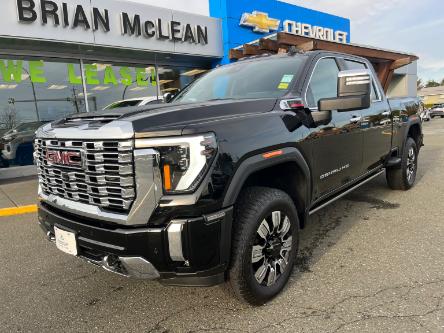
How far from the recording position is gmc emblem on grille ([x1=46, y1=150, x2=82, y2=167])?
247 cm

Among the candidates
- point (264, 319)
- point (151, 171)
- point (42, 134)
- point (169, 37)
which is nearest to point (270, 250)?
point (264, 319)

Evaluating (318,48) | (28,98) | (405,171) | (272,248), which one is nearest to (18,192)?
(28,98)

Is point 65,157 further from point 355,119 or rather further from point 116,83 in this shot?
point 116,83

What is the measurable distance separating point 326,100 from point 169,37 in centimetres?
895

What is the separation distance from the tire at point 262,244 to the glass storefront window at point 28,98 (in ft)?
28.6

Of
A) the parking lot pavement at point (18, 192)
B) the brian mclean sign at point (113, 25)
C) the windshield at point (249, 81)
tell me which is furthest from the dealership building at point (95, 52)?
the windshield at point (249, 81)

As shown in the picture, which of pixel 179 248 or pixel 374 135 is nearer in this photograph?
pixel 179 248

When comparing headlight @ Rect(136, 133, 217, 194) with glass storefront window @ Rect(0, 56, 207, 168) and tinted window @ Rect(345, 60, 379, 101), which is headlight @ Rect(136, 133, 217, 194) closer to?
tinted window @ Rect(345, 60, 379, 101)

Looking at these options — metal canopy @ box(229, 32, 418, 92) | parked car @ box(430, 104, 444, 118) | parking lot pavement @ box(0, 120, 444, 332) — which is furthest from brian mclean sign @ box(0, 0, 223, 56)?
parked car @ box(430, 104, 444, 118)

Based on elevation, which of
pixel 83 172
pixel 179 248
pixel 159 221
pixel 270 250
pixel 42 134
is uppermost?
pixel 42 134

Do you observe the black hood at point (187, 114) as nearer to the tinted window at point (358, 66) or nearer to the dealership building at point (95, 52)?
the tinted window at point (358, 66)

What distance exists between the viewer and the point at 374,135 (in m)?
4.41

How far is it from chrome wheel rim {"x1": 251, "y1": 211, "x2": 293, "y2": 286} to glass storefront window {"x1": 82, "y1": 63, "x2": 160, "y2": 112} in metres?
8.15

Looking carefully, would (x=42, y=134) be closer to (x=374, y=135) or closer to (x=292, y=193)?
(x=292, y=193)
